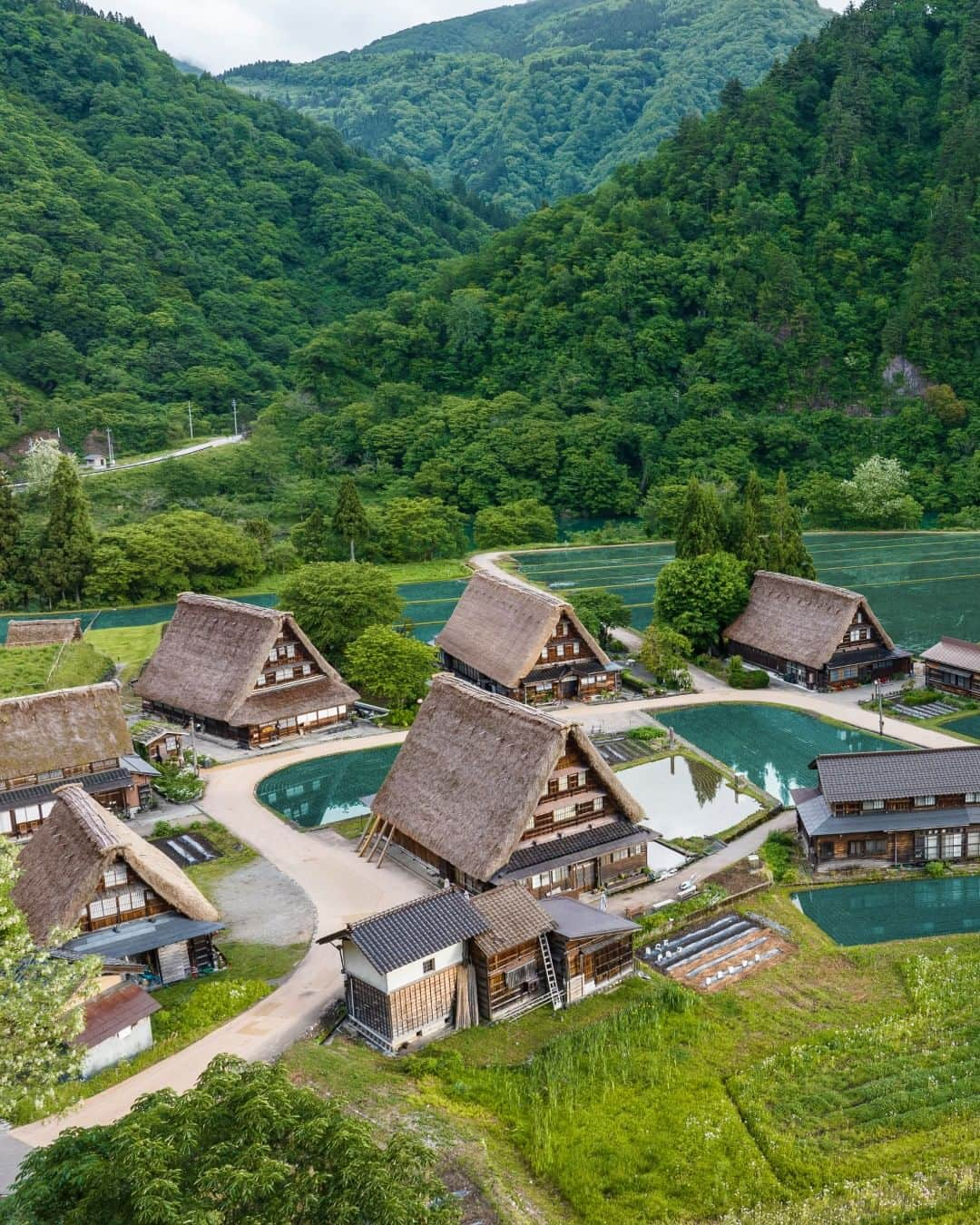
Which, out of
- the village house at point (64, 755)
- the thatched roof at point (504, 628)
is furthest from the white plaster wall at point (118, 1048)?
the thatched roof at point (504, 628)

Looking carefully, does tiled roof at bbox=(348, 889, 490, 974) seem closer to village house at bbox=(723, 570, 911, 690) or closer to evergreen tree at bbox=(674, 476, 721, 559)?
village house at bbox=(723, 570, 911, 690)

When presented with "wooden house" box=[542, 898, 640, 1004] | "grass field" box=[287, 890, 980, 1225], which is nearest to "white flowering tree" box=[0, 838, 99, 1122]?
"grass field" box=[287, 890, 980, 1225]

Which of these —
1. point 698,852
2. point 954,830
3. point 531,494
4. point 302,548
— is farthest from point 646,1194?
point 531,494

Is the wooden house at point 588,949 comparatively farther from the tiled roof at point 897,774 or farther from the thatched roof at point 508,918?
the tiled roof at point 897,774

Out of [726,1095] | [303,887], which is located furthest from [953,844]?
[303,887]

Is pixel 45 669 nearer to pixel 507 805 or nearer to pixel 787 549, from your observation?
pixel 507 805

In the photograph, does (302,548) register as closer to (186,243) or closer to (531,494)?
(531,494)
